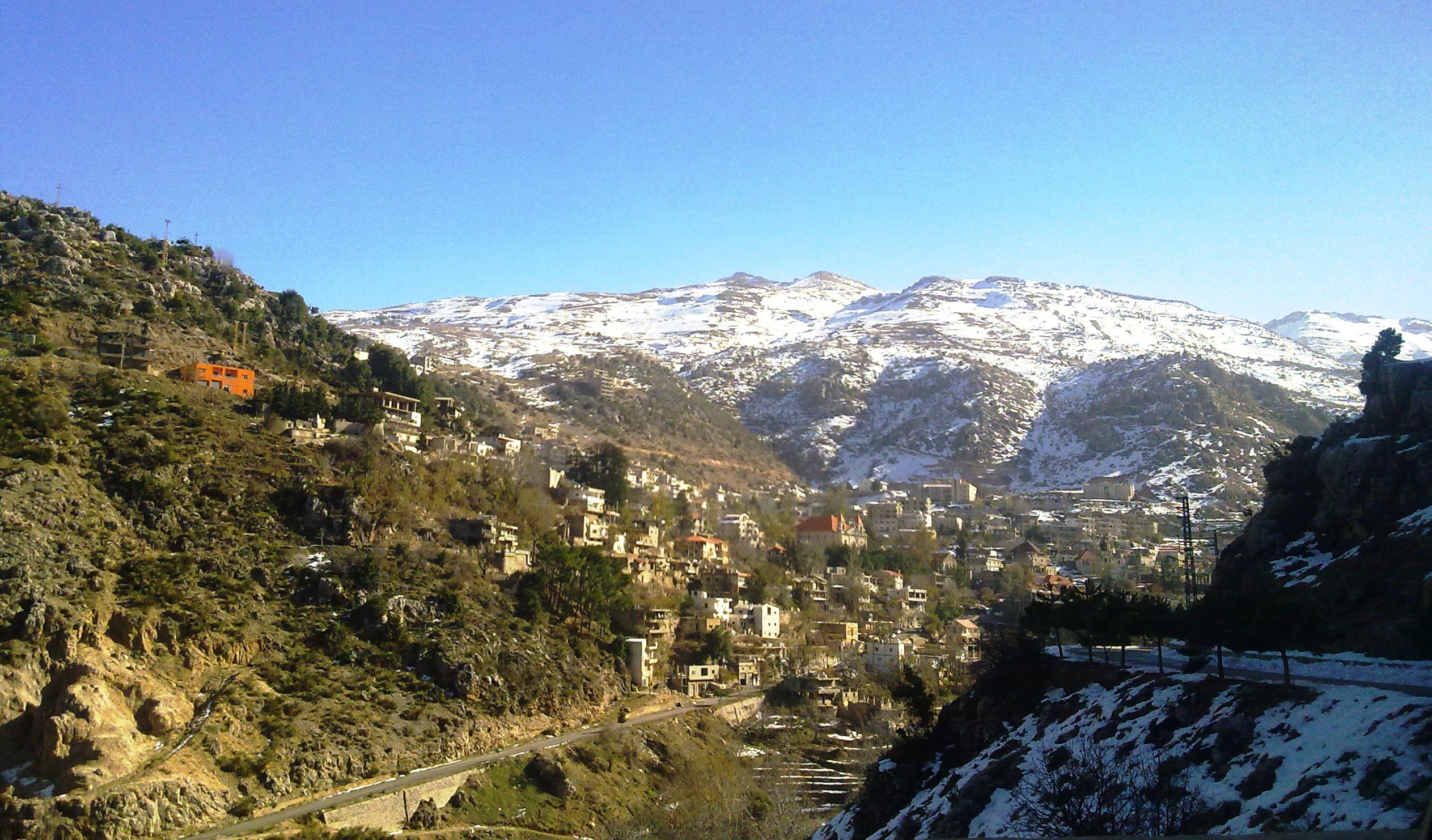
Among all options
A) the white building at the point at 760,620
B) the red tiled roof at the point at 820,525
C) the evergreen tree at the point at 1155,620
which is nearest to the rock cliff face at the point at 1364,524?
the evergreen tree at the point at 1155,620

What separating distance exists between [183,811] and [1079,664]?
2066cm

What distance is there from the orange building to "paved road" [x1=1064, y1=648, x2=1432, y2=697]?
34.5m

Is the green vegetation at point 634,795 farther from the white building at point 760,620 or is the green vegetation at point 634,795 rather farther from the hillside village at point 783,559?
the white building at point 760,620

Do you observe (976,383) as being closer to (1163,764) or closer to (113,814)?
(113,814)

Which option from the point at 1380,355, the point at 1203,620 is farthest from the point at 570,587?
the point at 1380,355

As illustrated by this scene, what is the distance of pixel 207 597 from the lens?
32906mm

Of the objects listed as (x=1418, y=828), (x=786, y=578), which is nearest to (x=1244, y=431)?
(x=786, y=578)

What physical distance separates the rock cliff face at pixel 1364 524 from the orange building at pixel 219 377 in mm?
37458

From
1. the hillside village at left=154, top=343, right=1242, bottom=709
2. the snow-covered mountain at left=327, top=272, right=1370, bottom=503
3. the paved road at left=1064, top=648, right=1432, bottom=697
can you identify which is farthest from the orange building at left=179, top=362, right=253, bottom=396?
the snow-covered mountain at left=327, top=272, right=1370, bottom=503

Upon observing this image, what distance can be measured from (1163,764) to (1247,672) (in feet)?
22.1

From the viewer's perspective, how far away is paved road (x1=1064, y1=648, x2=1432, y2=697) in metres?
15.5

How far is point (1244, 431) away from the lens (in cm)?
11756

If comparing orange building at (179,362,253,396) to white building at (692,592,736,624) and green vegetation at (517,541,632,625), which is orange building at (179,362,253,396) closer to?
green vegetation at (517,541,632,625)

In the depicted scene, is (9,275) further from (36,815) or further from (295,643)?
(36,815)
